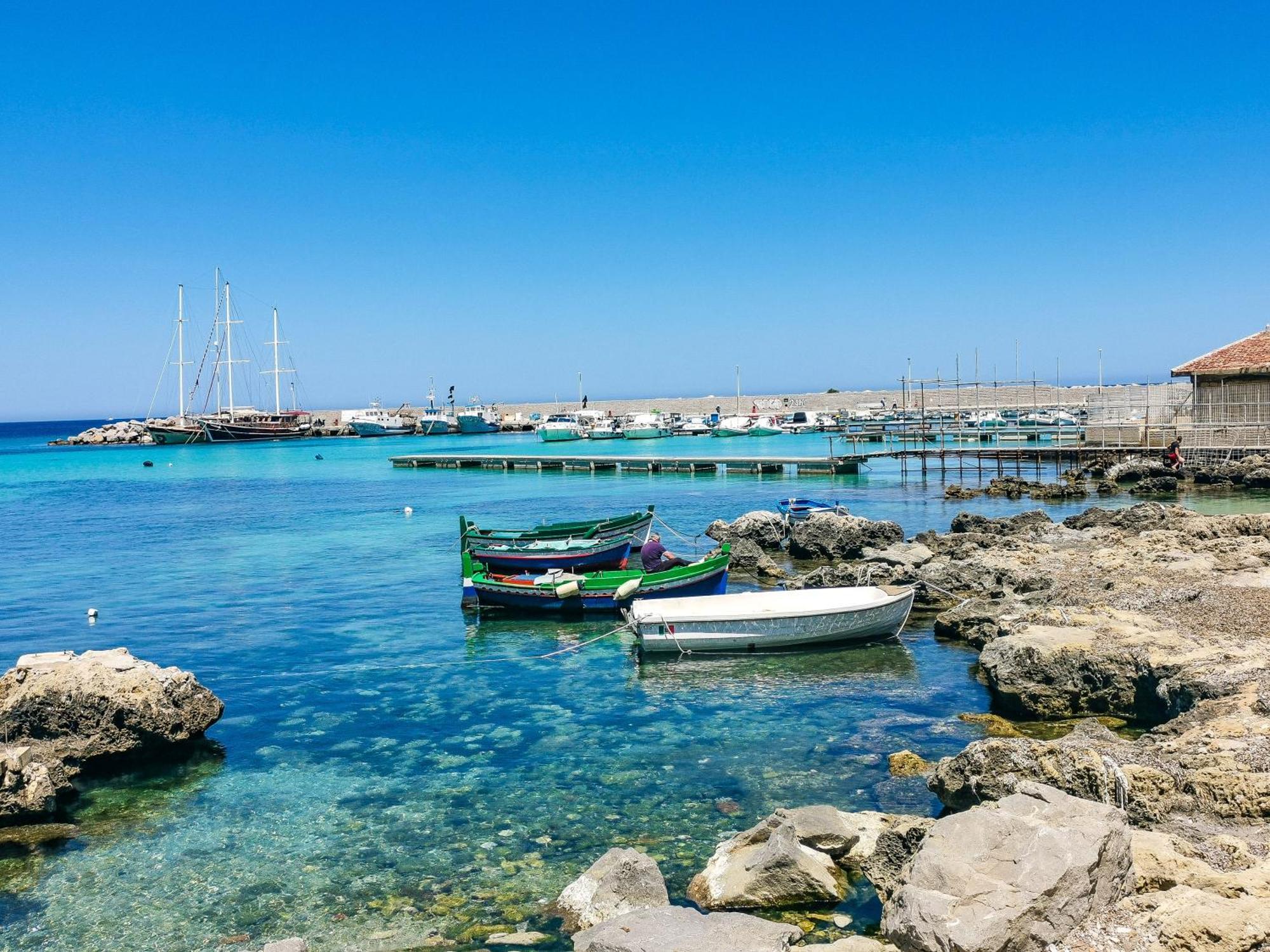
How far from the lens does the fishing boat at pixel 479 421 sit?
5128 inches

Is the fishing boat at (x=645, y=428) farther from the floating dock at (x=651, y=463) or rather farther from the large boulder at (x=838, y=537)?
the large boulder at (x=838, y=537)

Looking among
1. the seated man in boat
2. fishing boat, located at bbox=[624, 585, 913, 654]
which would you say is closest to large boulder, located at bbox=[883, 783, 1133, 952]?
fishing boat, located at bbox=[624, 585, 913, 654]

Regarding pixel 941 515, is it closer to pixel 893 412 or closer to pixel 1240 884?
pixel 1240 884

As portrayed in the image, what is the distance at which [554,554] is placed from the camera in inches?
1006

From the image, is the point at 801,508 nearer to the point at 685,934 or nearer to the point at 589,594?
the point at 589,594

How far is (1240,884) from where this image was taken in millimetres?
7098

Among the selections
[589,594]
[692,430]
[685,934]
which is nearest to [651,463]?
[589,594]

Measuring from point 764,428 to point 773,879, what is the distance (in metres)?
98.8

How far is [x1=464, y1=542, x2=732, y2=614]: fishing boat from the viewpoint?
869 inches

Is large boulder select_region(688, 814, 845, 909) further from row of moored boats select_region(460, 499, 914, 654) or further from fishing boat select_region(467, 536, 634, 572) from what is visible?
fishing boat select_region(467, 536, 634, 572)

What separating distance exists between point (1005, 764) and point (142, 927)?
28.2 feet

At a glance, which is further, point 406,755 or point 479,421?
point 479,421

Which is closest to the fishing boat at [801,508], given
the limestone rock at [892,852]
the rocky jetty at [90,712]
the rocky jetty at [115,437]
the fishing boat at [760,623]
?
the fishing boat at [760,623]

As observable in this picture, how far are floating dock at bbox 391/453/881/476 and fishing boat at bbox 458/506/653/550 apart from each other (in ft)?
87.2
